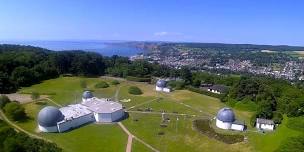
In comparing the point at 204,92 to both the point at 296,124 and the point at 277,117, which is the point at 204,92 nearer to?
the point at 277,117

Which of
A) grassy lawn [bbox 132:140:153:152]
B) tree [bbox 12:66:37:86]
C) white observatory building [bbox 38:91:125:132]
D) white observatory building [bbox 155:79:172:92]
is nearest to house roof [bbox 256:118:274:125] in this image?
grassy lawn [bbox 132:140:153:152]

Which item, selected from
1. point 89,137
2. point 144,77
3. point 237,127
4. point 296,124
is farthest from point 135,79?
point 296,124

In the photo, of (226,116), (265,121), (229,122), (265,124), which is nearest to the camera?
(229,122)

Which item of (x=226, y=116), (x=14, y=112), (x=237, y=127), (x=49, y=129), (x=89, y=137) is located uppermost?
(x=226, y=116)

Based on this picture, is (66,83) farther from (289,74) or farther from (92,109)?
(289,74)

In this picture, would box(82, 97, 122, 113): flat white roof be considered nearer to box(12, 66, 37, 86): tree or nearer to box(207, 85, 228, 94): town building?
box(12, 66, 37, 86): tree

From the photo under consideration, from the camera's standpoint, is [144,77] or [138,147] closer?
[138,147]

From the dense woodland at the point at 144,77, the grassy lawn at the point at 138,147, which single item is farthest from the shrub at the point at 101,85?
the grassy lawn at the point at 138,147
